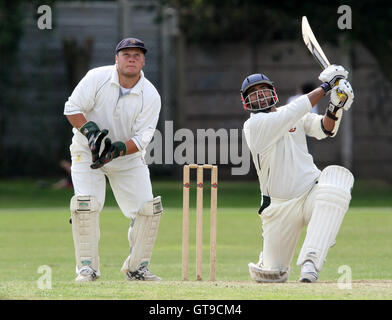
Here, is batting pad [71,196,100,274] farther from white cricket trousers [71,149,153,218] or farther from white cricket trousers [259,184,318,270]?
white cricket trousers [259,184,318,270]

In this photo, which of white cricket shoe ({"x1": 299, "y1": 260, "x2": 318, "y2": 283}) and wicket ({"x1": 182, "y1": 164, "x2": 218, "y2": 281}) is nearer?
white cricket shoe ({"x1": 299, "y1": 260, "x2": 318, "y2": 283})

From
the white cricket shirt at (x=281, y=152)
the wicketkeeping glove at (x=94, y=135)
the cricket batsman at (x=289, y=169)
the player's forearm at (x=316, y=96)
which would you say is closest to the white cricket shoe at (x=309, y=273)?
the cricket batsman at (x=289, y=169)

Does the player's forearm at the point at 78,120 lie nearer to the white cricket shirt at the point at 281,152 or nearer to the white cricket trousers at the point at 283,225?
the white cricket shirt at the point at 281,152

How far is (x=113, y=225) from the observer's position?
12.5m

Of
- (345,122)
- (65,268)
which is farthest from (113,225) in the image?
(345,122)

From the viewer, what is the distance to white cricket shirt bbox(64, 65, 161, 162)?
7309 mm

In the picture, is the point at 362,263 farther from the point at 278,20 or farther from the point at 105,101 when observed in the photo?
the point at 278,20

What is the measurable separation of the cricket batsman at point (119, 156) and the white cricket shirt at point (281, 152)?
0.76m

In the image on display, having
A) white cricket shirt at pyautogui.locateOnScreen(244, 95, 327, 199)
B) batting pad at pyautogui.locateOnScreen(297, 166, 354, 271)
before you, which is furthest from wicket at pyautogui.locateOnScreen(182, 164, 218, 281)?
batting pad at pyautogui.locateOnScreen(297, 166, 354, 271)

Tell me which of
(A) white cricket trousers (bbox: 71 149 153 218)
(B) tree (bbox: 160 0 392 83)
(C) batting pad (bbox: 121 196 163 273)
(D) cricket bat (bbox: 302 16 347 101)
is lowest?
(C) batting pad (bbox: 121 196 163 273)

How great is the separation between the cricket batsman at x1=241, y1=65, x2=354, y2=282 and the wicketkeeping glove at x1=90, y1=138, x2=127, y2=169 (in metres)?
0.84

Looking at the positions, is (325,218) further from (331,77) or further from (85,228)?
(85,228)

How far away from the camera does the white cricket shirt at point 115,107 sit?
731 centimetres

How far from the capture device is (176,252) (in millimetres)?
10148
